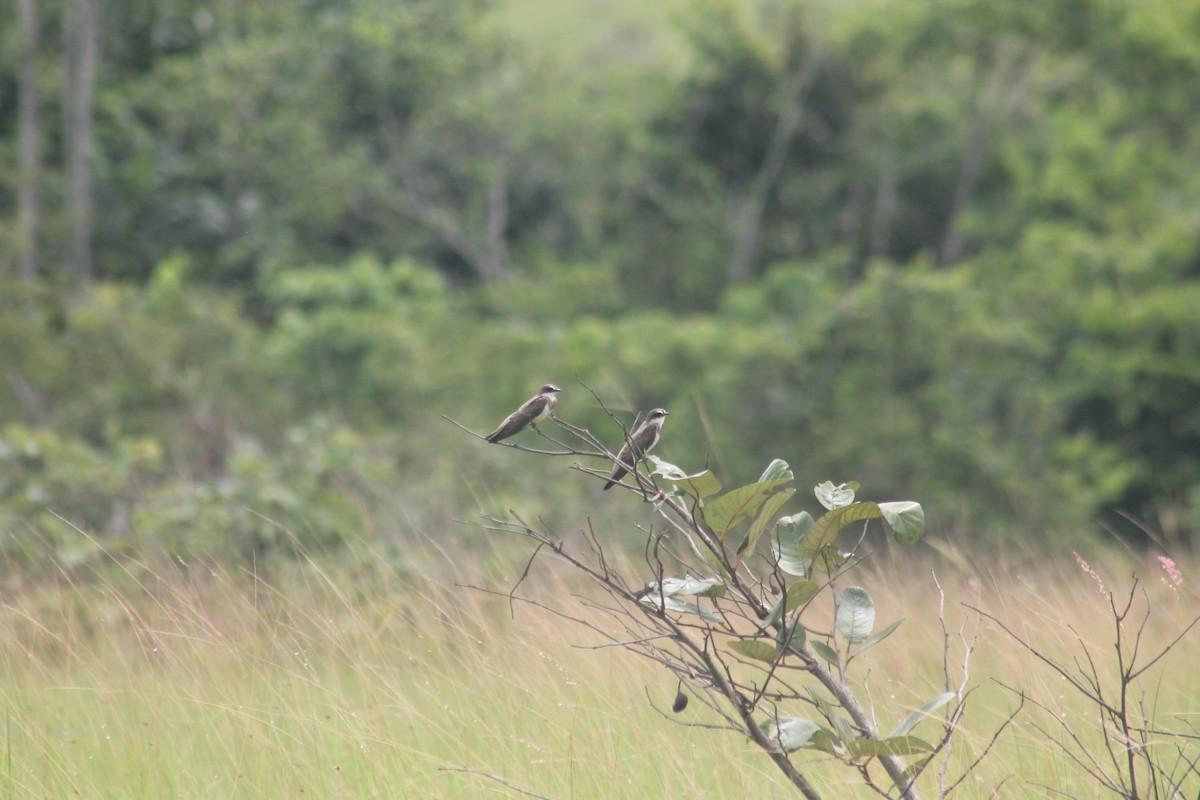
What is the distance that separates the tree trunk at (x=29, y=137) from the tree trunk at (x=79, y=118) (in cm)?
37

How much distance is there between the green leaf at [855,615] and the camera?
2.51m

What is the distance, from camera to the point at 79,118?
15180 mm

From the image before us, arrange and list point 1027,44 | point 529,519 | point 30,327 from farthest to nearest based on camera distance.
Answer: point 1027,44, point 30,327, point 529,519

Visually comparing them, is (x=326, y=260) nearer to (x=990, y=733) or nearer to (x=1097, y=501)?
(x=1097, y=501)

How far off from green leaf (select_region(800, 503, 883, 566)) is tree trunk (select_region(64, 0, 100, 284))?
13.8 meters

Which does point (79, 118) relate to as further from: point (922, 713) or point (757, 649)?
point (922, 713)

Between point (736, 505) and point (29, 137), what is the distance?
1465 cm

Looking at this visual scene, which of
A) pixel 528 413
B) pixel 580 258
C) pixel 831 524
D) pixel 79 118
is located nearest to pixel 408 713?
pixel 528 413

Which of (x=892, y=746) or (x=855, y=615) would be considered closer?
(x=892, y=746)

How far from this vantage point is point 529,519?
815 cm

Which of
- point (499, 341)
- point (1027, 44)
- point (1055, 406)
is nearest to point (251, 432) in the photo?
point (499, 341)

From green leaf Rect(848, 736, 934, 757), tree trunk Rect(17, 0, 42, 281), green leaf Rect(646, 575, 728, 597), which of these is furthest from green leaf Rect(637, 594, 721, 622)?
tree trunk Rect(17, 0, 42, 281)

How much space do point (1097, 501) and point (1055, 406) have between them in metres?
1.15

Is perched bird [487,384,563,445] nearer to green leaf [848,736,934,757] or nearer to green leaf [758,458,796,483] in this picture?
green leaf [758,458,796,483]
